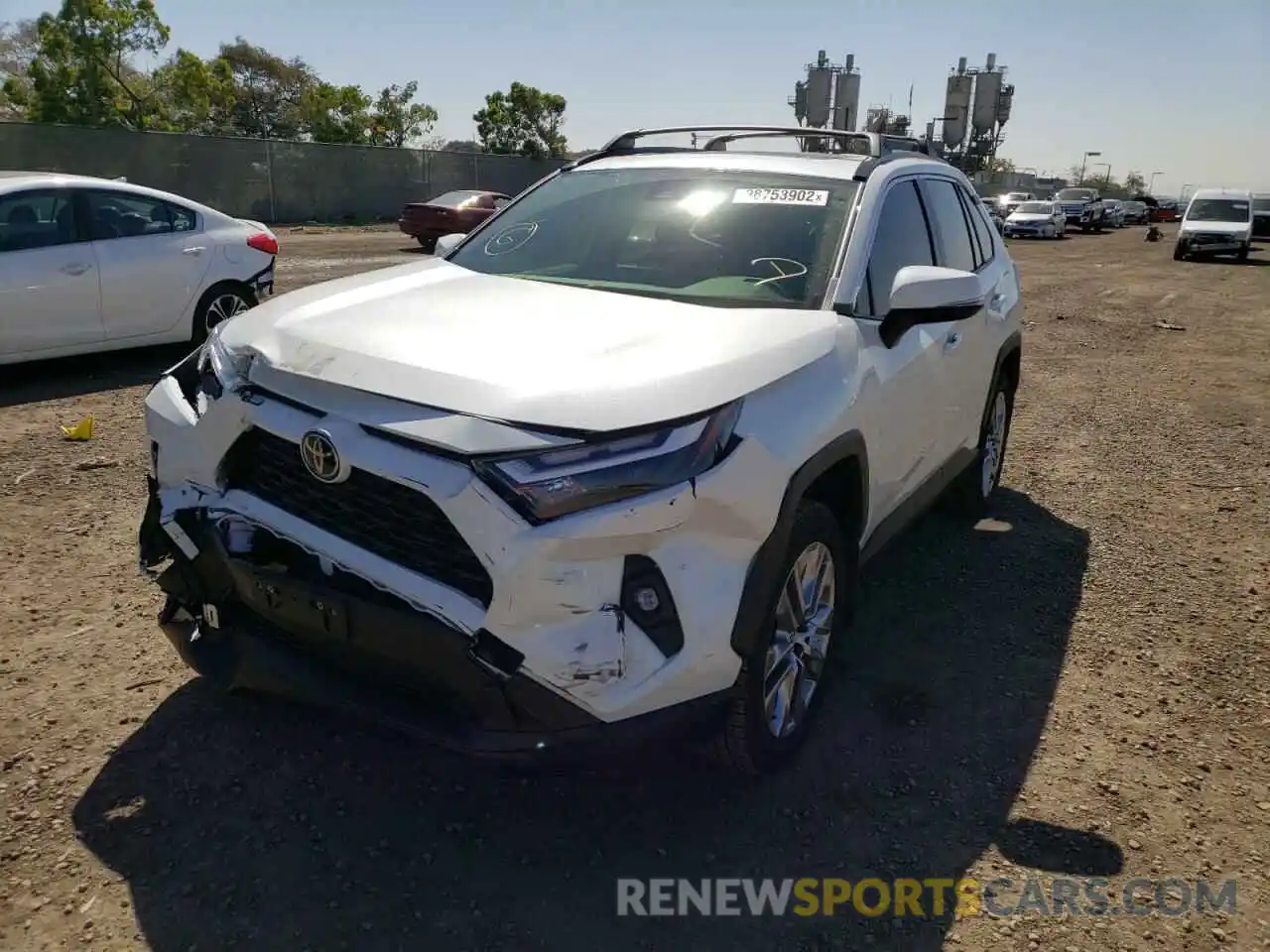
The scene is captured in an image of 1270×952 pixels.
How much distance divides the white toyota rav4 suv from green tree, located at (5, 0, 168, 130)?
4059 cm

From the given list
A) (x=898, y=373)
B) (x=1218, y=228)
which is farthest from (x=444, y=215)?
(x=1218, y=228)

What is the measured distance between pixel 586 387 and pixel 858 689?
71.9 inches

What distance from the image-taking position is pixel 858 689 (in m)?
3.59

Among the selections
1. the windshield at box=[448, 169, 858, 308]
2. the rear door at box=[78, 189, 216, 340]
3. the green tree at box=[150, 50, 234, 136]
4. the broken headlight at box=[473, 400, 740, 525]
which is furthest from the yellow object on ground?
the green tree at box=[150, 50, 234, 136]

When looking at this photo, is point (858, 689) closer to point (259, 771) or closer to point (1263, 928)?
point (1263, 928)

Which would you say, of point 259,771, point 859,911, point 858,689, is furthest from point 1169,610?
point 259,771

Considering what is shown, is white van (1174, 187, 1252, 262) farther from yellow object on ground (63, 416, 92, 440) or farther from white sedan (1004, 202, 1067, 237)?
yellow object on ground (63, 416, 92, 440)

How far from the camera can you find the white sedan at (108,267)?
22.6 ft

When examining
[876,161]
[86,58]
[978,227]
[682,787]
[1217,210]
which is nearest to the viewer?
[682,787]

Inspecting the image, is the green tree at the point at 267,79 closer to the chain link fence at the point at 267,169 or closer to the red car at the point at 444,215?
the chain link fence at the point at 267,169

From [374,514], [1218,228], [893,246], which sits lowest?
[374,514]

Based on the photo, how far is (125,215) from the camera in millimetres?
7570

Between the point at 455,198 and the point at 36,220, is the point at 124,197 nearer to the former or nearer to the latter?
the point at 36,220

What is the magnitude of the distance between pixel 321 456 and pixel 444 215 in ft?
63.6
